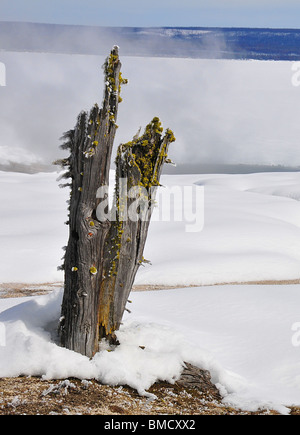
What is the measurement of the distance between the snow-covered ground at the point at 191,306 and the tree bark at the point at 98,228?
0.91ft

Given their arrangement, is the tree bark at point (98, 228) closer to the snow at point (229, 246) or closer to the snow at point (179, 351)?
the snow at point (179, 351)

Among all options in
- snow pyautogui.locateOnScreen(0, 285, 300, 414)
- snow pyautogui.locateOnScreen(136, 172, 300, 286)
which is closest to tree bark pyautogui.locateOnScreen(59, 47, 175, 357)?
snow pyautogui.locateOnScreen(0, 285, 300, 414)

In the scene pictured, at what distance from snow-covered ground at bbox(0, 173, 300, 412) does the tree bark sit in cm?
28

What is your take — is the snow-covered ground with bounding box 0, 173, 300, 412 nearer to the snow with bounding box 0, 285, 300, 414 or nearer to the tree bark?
the snow with bounding box 0, 285, 300, 414

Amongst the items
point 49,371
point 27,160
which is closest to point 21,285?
point 49,371

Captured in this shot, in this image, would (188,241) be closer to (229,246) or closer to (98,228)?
(229,246)

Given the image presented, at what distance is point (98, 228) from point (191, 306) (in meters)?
3.09

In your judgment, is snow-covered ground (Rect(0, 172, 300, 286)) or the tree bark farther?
snow-covered ground (Rect(0, 172, 300, 286))

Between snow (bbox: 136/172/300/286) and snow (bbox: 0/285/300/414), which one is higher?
snow (bbox: 136/172/300/286)

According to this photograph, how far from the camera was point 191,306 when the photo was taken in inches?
290

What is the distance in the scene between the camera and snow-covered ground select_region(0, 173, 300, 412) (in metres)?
4.57

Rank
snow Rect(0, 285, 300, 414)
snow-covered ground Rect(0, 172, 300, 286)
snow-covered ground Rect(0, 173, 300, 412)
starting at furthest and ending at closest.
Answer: snow-covered ground Rect(0, 172, 300, 286)
snow-covered ground Rect(0, 173, 300, 412)
snow Rect(0, 285, 300, 414)

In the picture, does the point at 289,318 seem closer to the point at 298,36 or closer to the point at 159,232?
the point at 159,232

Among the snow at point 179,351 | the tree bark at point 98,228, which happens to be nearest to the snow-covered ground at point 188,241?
the snow at point 179,351
